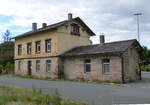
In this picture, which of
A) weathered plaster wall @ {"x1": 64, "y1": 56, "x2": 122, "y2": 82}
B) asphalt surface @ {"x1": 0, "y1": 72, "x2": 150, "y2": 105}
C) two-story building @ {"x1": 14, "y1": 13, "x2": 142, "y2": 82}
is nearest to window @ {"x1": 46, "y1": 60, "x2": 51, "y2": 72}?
two-story building @ {"x1": 14, "y1": 13, "x2": 142, "y2": 82}

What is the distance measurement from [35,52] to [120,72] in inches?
583

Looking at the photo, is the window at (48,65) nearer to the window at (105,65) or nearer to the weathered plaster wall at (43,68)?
the weathered plaster wall at (43,68)

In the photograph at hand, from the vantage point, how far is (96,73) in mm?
20156

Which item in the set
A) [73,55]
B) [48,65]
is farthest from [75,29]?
[48,65]

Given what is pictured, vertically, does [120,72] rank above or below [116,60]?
below

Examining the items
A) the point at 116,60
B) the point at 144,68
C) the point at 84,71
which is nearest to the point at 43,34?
the point at 84,71

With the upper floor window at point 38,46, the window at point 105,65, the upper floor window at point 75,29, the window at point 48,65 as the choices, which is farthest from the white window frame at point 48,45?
the window at point 105,65

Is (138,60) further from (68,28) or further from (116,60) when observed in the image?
(68,28)

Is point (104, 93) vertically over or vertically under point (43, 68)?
under

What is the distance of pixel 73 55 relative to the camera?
2258 centimetres

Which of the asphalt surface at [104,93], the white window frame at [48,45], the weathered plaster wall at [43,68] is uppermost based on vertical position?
the white window frame at [48,45]

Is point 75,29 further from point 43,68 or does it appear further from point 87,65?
point 87,65

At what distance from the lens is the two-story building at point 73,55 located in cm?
1878

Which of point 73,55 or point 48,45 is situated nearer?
point 73,55
